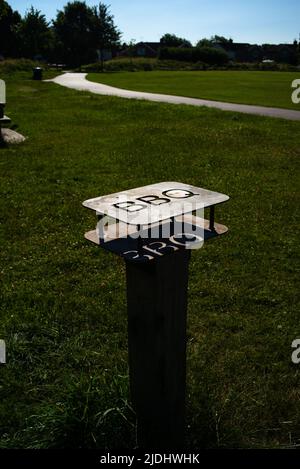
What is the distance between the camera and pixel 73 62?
250 ft

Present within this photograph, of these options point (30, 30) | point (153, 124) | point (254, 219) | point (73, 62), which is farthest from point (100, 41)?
point (254, 219)

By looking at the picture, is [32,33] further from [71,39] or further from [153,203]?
[153,203]

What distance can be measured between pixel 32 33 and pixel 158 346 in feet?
230

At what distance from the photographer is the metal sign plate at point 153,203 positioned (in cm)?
212

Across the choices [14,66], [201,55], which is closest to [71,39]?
[201,55]

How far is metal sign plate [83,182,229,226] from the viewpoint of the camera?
6.94 ft

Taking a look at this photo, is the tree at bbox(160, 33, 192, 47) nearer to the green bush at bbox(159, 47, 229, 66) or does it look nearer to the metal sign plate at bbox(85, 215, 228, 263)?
the green bush at bbox(159, 47, 229, 66)

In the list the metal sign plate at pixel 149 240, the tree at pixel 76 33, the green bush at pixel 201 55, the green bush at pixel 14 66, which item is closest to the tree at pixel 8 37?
the tree at pixel 76 33

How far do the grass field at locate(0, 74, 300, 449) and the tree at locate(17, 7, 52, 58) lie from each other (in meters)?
61.0

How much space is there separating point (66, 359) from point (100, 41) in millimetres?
83617

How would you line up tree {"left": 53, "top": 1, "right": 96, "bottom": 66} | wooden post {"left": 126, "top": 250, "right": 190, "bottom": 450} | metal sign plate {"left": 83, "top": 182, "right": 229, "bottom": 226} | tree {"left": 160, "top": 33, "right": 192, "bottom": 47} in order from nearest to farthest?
metal sign plate {"left": 83, "top": 182, "right": 229, "bottom": 226} → wooden post {"left": 126, "top": 250, "right": 190, "bottom": 450} → tree {"left": 53, "top": 1, "right": 96, "bottom": 66} → tree {"left": 160, "top": 33, "right": 192, "bottom": 47}

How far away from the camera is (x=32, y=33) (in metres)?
63.7

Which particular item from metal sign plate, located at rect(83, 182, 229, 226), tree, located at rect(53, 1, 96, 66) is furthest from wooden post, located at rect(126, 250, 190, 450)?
tree, located at rect(53, 1, 96, 66)
